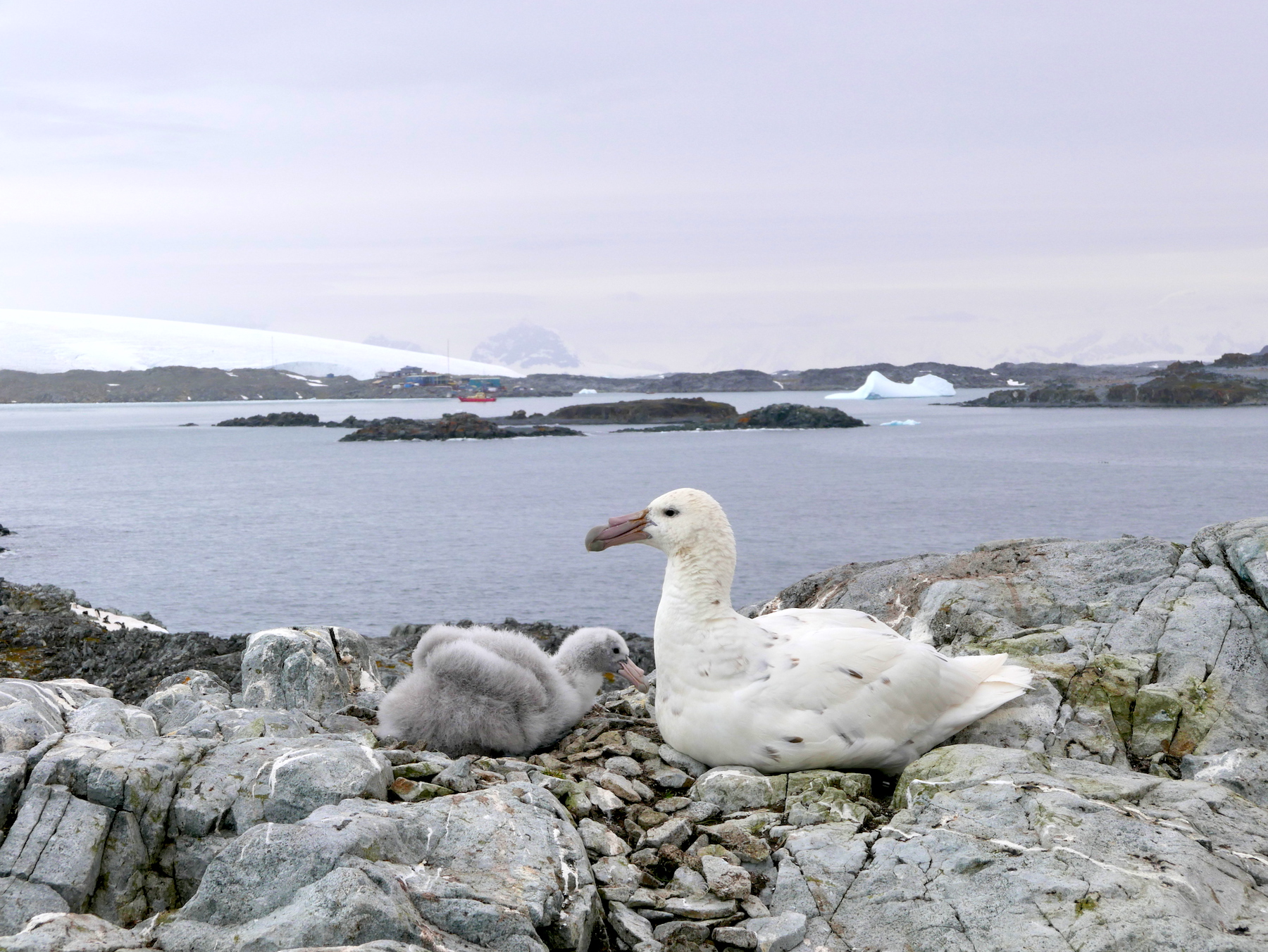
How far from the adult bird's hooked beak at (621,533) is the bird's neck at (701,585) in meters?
0.31

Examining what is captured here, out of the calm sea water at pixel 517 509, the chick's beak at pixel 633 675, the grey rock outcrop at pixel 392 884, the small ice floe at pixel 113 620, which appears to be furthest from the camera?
the calm sea water at pixel 517 509

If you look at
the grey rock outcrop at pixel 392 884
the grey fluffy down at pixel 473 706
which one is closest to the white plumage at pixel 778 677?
the grey fluffy down at pixel 473 706

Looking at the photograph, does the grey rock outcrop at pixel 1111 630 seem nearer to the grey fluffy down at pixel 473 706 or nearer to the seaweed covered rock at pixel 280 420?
the grey fluffy down at pixel 473 706

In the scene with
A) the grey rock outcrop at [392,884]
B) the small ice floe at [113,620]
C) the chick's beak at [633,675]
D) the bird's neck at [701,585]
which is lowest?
the small ice floe at [113,620]

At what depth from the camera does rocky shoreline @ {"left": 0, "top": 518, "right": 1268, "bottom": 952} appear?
378 cm

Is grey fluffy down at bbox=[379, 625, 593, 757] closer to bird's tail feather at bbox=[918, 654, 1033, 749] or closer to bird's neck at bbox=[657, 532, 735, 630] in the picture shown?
bird's neck at bbox=[657, 532, 735, 630]

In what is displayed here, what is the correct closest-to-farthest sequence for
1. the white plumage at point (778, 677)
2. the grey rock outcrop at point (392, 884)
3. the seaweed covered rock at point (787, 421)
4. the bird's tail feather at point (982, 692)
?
the grey rock outcrop at point (392, 884)
the white plumage at point (778, 677)
the bird's tail feather at point (982, 692)
the seaweed covered rock at point (787, 421)

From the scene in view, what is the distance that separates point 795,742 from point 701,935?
5.66 ft

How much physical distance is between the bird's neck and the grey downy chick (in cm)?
116

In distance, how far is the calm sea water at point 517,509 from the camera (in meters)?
25.8

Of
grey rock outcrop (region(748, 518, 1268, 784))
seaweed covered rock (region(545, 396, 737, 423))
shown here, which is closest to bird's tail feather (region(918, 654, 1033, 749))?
grey rock outcrop (region(748, 518, 1268, 784))

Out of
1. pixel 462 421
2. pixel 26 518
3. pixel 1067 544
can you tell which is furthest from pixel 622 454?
pixel 1067 544

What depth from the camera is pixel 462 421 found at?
10238cm

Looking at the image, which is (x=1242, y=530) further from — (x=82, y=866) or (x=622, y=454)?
(x=622, y=454)
